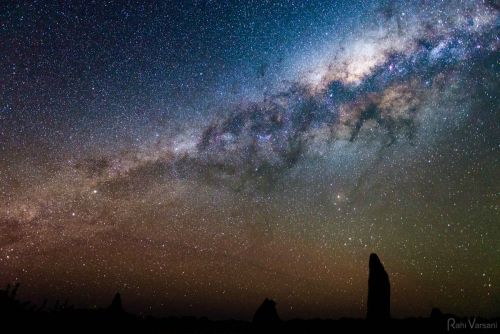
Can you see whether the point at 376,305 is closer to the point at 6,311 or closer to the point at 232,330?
the point at 232,330

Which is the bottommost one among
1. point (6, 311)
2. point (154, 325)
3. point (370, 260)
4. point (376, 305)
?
point (154, 325)

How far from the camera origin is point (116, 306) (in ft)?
60.3

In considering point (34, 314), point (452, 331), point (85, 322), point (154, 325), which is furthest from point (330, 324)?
point (34, 314)

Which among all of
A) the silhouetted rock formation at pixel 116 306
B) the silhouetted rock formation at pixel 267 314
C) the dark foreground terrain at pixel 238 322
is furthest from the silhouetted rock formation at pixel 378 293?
the silhouetted rock formation at pixel 116 306

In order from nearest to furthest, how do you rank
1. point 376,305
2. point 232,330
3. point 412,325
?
point 376,305, point 412,325, point 232,330

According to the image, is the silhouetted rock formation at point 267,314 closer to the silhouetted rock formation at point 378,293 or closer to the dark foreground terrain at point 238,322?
the dark foreground terrain at point 238,322

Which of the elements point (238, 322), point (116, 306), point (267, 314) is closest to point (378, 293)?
point (267, 314)

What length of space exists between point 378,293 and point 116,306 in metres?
14.3

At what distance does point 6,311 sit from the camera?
701 inches

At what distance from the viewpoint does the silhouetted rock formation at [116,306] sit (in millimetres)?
18219

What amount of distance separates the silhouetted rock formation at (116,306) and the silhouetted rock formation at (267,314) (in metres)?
10.0

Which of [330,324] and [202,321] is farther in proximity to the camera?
[202,321]

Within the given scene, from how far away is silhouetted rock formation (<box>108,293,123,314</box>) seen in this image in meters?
18.2

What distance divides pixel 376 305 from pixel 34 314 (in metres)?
18.5
